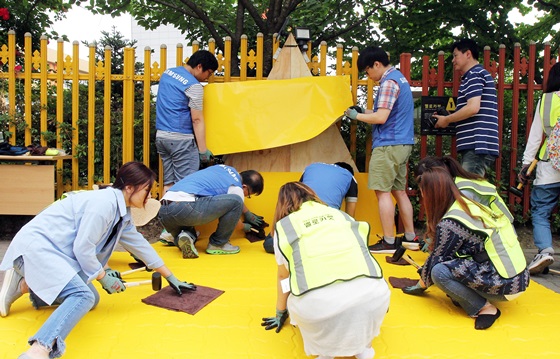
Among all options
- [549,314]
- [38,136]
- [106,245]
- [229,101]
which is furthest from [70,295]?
[38,136]

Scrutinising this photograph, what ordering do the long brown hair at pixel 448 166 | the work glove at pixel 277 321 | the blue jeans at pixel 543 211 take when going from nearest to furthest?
the work glove at pixel 277 321
the long brown hair at pixel 448 166
the blue jeans at pixel 543 211

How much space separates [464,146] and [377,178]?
2.96 ft

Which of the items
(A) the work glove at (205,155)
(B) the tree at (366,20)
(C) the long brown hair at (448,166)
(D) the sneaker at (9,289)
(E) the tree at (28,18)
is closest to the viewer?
(D) the sneaker at (9,289)

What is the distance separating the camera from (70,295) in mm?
2699

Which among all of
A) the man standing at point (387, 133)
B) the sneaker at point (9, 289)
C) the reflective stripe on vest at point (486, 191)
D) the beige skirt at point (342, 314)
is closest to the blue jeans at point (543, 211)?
the man standing at point (387, 133)

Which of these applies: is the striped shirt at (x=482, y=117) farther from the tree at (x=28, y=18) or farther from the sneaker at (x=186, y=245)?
the tree at (x=28, y=18)

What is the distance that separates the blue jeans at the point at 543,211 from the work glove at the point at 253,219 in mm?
A: 2596

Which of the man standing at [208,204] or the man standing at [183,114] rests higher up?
the man standing at [183,114]

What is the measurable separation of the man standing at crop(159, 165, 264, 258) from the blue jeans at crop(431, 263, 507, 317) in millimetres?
2043

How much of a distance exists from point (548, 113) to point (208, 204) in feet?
9.96

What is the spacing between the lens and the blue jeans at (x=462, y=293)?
10.2ft

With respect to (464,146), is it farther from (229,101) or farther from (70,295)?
(70,295)

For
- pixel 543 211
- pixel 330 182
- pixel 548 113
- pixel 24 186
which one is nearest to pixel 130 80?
pixel 24 186

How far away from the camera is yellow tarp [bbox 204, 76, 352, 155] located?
549 centimetres
